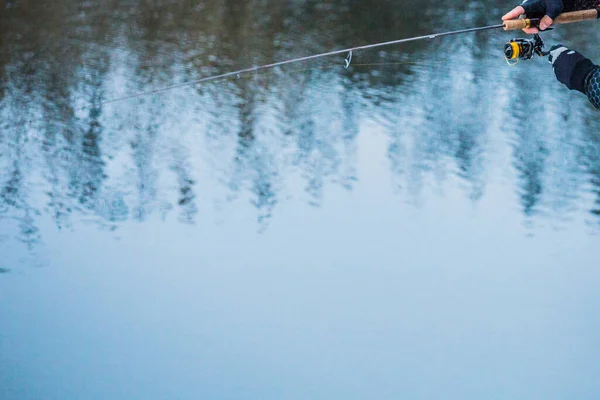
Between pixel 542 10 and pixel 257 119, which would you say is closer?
pixel 542 10

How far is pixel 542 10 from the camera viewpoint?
2785 mm

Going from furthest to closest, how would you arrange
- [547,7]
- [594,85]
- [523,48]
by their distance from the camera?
[523,48], [547,7], [594,85]

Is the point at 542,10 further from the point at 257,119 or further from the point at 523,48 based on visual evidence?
the point at 257,119

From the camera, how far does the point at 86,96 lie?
5.93 metres

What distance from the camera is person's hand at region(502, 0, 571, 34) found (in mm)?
2740

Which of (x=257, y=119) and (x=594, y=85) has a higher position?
(x=594, y=85)

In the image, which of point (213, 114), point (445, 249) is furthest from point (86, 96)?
point (445, 249)

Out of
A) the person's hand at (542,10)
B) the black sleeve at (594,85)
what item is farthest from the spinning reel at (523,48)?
the black sleeve at (594,85)

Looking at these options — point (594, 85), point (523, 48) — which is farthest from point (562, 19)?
point (594, 85)

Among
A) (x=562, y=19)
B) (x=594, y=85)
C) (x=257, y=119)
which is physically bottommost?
(x=257, y=119)

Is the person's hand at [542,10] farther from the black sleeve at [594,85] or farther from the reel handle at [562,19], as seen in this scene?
the black sleeve at [594,85]

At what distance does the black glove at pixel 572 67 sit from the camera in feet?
8.43

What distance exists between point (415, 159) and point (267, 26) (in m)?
2.65

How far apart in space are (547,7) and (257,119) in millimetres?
3023
